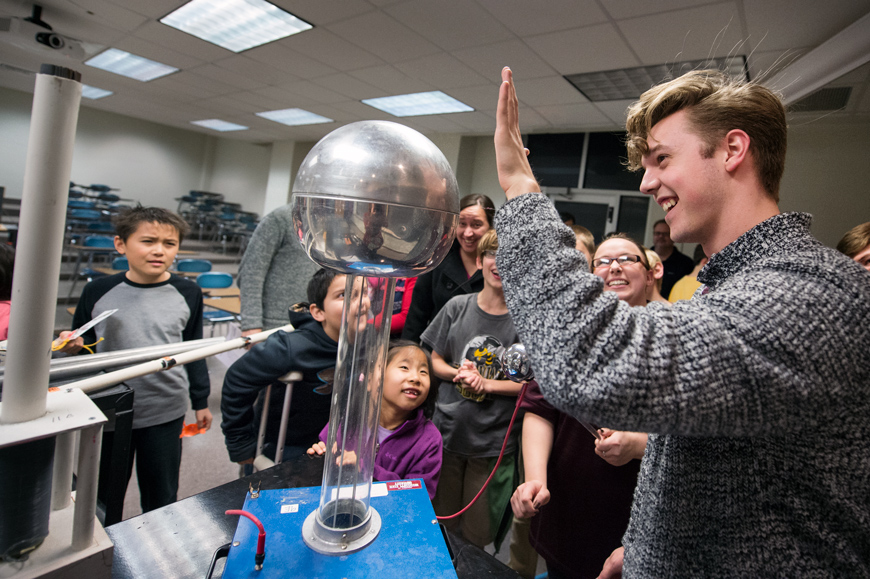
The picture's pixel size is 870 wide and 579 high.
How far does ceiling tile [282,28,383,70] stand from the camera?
13.2ft

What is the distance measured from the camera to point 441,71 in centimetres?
442

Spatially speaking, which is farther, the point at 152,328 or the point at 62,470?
the point at 152,328

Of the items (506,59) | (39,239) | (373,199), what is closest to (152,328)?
(39,239)

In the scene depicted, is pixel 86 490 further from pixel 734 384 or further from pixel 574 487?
pixel 574 487

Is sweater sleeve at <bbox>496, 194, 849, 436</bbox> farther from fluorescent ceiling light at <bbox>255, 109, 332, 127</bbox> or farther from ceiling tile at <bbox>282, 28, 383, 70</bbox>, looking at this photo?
fluorescent ceiling light at <bbox>255, 109, 332, 127</bbox>

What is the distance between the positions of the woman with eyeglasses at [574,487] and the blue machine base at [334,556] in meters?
0.49

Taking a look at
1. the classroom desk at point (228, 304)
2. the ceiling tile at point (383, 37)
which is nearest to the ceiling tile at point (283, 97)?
the ceiling tile at point (383, 37)

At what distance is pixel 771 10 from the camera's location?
2.63m

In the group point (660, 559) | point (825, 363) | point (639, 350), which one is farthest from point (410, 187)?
point (660, 559)

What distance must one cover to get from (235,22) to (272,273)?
3.00m

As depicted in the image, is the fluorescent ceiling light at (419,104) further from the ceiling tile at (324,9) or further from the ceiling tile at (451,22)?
the ceiling tile at (324,9)

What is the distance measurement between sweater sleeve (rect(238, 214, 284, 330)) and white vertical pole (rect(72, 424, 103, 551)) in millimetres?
1679

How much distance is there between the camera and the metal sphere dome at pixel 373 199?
554 mm

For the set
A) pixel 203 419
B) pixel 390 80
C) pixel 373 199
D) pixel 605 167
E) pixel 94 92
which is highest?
pixel 94 92
